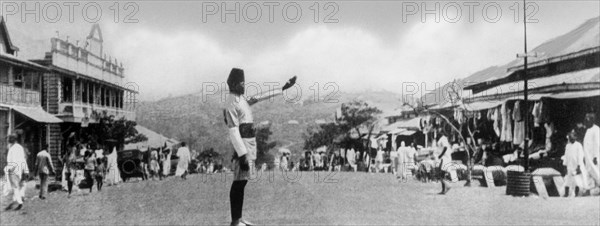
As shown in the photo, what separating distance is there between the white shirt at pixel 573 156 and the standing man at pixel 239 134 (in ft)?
14.6

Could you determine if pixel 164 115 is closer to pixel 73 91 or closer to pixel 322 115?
pixel 73 91

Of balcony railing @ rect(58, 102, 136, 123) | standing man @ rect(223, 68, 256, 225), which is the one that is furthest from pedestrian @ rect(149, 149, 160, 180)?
standing man @ rect(223, 68, 256, 225)

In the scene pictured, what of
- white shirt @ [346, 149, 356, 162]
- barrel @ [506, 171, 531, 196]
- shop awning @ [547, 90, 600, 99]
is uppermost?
shop awning @ [547, 90, 600, 99]

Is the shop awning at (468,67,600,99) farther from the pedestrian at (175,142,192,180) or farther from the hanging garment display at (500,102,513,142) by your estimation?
the pedestrian at (175,142,192,180)

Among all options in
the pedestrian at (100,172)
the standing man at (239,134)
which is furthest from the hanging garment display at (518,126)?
the pedestrian at (100,172)

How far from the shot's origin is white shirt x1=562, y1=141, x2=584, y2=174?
8148 mm

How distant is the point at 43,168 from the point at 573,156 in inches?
254

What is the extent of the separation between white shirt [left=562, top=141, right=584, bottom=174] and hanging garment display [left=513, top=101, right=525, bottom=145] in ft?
2.02

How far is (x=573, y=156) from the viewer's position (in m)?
8.22

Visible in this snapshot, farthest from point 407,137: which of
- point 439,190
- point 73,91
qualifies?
point 73,91

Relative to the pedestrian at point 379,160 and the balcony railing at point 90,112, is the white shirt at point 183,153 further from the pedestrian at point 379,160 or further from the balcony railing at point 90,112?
the pedestrian at point 379,160

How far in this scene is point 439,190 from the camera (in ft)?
26.7

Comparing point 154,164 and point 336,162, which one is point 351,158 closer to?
point 336,162

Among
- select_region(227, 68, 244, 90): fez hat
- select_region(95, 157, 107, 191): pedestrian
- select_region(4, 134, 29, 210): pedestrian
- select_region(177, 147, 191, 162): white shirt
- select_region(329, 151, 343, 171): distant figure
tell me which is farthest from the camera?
select_region(329, 151, 343, 171): distant figure
